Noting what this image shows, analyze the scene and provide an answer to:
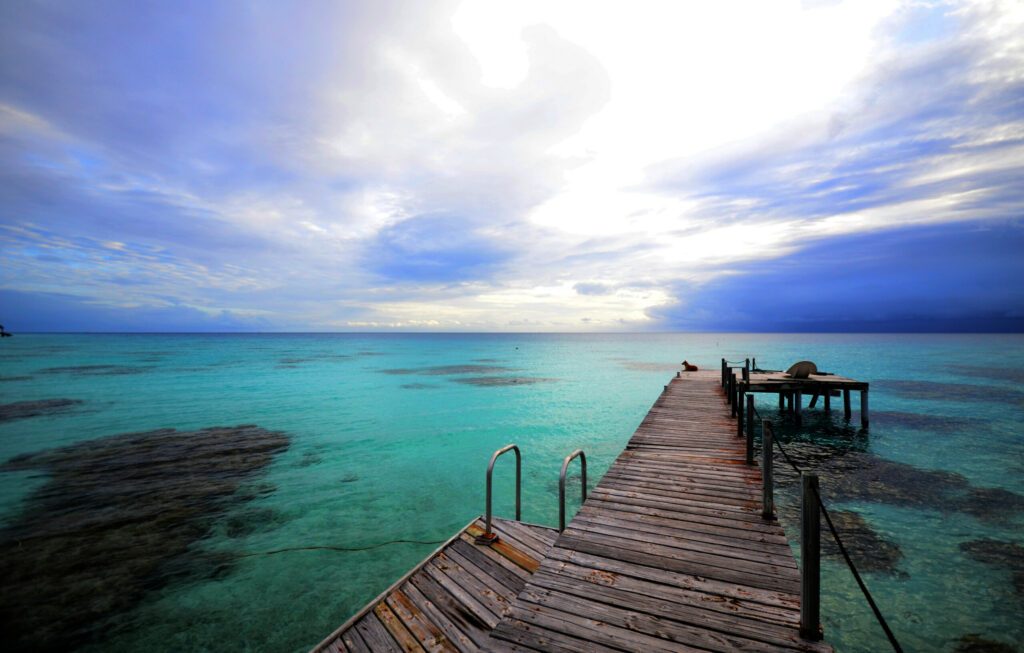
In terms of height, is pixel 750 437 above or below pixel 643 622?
above

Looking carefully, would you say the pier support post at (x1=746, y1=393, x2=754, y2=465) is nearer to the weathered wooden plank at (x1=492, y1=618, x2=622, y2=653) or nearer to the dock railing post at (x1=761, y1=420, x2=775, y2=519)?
the dock railing post at (x1=761, y1=420, x2=775, y2=519)

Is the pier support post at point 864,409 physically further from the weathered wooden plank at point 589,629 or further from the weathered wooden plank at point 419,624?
the weathered wooden plank at point 419,624

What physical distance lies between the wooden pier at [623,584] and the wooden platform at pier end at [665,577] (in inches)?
0.5

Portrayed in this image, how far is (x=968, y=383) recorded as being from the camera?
129 ft

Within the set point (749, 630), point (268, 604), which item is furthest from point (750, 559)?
point (268, 604)

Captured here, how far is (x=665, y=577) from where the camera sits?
4.66m

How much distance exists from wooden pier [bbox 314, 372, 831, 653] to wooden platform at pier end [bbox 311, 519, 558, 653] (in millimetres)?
16

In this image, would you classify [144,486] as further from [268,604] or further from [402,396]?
[402,396]

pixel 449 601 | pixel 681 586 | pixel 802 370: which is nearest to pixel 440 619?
pixel 449 601

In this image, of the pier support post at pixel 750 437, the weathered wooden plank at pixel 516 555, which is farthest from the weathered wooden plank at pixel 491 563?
the pier support post at pixel 750 437

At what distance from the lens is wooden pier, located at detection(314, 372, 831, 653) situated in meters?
3.82

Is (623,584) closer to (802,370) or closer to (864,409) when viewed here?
(802,370)

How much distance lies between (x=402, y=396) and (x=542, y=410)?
477 inches

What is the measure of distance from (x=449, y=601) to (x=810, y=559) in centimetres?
417
